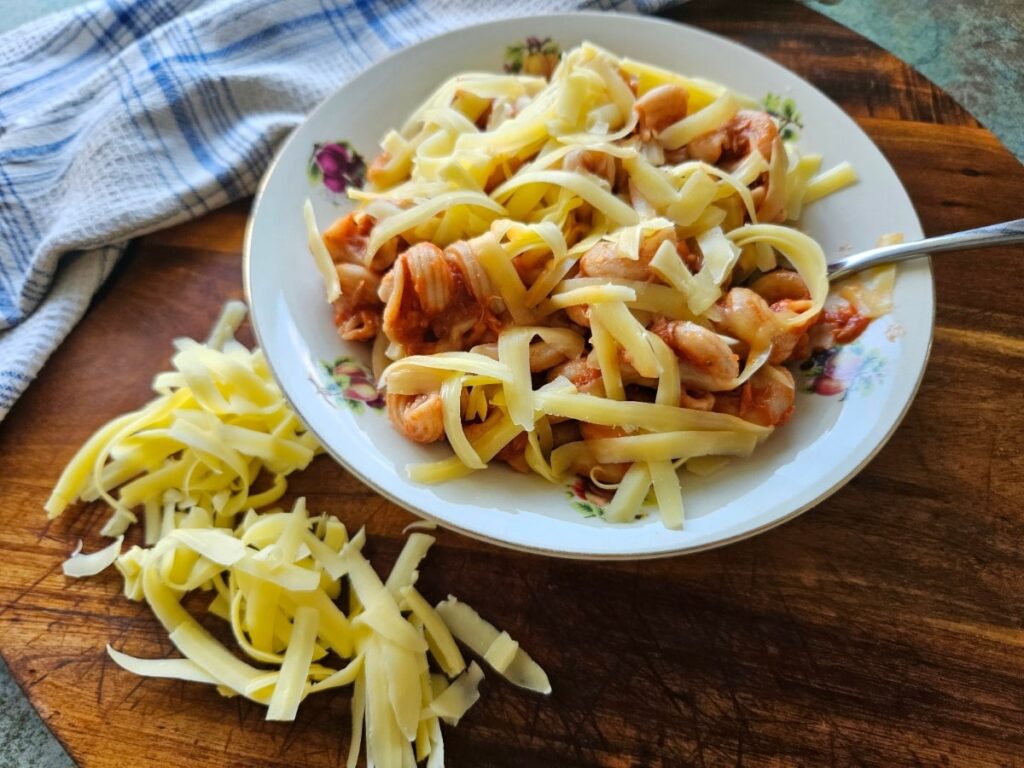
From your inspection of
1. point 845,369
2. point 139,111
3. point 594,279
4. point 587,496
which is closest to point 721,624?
point 587,496

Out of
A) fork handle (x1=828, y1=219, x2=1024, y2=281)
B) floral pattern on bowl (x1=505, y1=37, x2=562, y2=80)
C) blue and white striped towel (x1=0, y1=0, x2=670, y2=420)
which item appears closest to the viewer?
fork handle (x1=828, y1=219, x2=1024, y2=281)

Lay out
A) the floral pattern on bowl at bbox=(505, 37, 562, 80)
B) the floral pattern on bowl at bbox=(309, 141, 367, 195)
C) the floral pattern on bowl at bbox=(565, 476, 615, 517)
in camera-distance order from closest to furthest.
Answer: the floral pattern on bowl at bbox=(565, 476, 615, 517) < the floral pattern on bowl at bbox=(309, 141, 367, 195) < the floral pattern on bowl at bbox=(505, 37, 562, 80)

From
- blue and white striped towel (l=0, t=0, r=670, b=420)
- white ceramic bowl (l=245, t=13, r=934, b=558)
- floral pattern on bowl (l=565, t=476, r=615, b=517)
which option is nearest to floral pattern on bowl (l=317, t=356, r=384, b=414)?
white ceramic bowl (l=245, t=13, r=934, b=558)

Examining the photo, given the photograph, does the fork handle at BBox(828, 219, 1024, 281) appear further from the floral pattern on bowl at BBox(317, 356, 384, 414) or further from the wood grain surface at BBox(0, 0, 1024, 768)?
the floral pattern on bowl at BBox(317, 356, 384, 414)

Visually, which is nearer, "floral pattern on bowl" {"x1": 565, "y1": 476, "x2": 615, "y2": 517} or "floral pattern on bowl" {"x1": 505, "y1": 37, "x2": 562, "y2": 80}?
"floral pattern on bowl" {"x1": 565, "y1": 476, "x2": 615, "y2": 517}

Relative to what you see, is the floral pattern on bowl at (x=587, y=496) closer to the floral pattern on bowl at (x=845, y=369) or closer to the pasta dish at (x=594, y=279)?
the pasta dish at (x=594, y=279)

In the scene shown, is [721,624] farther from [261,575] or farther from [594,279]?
[261,575]

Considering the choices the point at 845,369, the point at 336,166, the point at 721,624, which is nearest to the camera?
the point at 721,624
